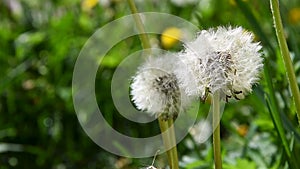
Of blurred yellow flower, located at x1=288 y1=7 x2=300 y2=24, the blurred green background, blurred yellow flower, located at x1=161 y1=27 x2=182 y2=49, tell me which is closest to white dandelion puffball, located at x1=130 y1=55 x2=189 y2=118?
the blurred green background

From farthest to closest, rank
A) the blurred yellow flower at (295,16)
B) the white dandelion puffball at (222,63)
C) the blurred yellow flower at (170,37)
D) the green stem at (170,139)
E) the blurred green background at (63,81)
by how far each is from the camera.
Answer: the blurred yellow flower at (295,16) < the blurred yellow flower at (170,37) < the blurred green background at (63,81) < the green stem at (170,139) < the white dandelion puffball at (222,63)

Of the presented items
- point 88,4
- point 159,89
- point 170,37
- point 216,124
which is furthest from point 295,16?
point 216,124

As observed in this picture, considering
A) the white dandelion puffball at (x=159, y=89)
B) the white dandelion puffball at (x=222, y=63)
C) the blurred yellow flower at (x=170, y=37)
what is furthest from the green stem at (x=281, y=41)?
the blurred yellow flower at (x=170, y=37)

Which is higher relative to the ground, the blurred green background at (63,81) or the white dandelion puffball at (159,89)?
the blurred green background at (63,81)

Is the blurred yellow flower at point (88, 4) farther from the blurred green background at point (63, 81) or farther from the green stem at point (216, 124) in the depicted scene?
the green stem at point (216, 124)

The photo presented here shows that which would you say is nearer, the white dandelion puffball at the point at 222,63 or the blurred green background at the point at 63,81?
the white dandelion puffball at the point at 222,63

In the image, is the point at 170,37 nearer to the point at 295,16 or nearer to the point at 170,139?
the point at 295,16

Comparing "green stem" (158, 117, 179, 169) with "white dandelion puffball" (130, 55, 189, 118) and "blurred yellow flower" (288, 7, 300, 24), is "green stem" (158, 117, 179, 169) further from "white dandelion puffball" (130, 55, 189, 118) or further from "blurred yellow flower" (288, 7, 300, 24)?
"blurred yellow flower" (288, 7, 300, 24)
